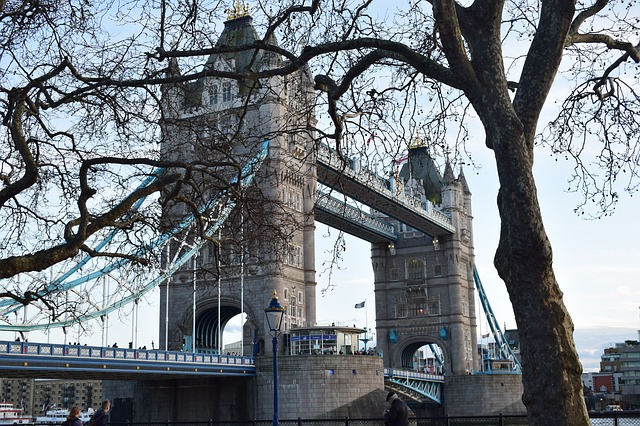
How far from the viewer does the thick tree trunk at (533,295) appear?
6746 millimetres

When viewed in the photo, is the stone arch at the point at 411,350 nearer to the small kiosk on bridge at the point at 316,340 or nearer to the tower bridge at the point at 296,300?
the tower bridge at the point at 296,300

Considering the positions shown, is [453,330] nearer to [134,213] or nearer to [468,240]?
[468,240]

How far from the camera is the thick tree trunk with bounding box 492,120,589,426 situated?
6.75m

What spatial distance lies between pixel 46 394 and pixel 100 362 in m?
95.5

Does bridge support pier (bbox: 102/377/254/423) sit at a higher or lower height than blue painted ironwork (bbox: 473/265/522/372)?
lower

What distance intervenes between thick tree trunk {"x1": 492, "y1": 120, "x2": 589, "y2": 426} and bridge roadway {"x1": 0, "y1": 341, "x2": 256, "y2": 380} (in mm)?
24467

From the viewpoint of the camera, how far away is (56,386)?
12175 centimetres

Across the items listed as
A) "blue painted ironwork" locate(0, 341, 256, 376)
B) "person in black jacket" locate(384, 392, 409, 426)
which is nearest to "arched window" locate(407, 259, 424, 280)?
"blue painted ironwork" locate(0, 341, 256, 376)

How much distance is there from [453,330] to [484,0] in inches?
2308

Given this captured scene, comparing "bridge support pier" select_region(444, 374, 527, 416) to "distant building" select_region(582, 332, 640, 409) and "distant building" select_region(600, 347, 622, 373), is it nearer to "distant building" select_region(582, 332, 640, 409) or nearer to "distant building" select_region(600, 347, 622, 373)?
"distant building" select_region(582, 332, 640, 409)

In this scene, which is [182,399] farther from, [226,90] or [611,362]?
[611,362]

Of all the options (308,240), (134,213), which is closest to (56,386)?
(308,240)

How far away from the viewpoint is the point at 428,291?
6750 centimetres

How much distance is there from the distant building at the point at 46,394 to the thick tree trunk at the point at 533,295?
11670cm
